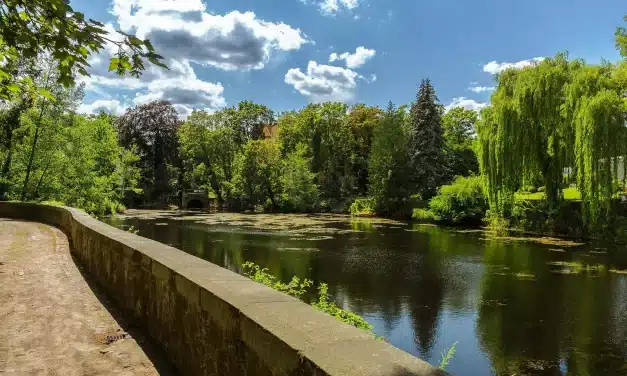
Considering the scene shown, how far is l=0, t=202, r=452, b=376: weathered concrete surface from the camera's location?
1897 millimetres

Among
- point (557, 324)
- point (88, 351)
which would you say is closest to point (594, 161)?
point (557, 324)

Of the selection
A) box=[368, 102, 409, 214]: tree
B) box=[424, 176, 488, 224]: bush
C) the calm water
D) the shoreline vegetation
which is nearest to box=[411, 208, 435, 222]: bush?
the shoreline vegetation

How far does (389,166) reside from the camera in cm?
4544

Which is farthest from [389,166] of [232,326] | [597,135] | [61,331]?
[232,326]

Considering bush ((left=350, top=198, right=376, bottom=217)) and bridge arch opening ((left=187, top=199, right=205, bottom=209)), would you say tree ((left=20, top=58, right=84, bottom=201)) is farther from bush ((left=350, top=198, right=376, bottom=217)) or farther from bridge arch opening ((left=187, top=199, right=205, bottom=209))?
bridge arch opening ((left=187, top=199, right=205, bottom=209))

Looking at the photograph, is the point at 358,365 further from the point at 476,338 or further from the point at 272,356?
the point at 476,338

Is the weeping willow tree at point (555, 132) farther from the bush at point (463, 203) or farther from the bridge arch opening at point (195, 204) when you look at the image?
the bridge arch opening at point (195, 204)

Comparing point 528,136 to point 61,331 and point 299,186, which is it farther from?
point 299,186

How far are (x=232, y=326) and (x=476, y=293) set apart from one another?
12081mm

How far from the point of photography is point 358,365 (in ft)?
5.92

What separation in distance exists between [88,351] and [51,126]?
1081 inches

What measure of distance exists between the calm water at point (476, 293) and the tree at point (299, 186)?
26.9 metres

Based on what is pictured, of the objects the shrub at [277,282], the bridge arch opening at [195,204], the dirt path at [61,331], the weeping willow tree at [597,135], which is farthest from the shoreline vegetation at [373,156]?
the shrub at [277,282]

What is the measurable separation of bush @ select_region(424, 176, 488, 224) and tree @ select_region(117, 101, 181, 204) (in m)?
40.2
